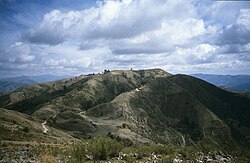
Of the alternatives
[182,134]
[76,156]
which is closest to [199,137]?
[182,134]

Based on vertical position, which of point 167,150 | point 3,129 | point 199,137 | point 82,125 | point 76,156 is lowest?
point 199,137

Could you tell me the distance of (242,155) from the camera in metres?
32.6

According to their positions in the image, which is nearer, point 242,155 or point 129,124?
point 242,155

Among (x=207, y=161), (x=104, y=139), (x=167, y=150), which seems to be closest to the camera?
(x=207, y=161)

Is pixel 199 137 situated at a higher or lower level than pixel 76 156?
lower

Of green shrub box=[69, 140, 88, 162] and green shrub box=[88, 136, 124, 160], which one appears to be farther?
green shrub box=[88, 136, 124, 160]

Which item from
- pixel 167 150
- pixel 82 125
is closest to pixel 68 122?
pixel 82 125

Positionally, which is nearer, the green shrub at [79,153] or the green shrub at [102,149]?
the green shrub at [79,153]

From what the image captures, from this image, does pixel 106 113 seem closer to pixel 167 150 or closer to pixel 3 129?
pixel 3 129

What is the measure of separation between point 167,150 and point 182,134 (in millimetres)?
146270

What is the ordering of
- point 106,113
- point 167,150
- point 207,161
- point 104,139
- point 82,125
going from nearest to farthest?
point 207,161 → point 104,139 → point 167,150 → point 82,125 → point 106,113

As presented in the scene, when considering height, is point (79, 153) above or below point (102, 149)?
above

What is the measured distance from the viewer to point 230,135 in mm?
Answer: 184125

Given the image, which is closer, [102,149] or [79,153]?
[79,153]
